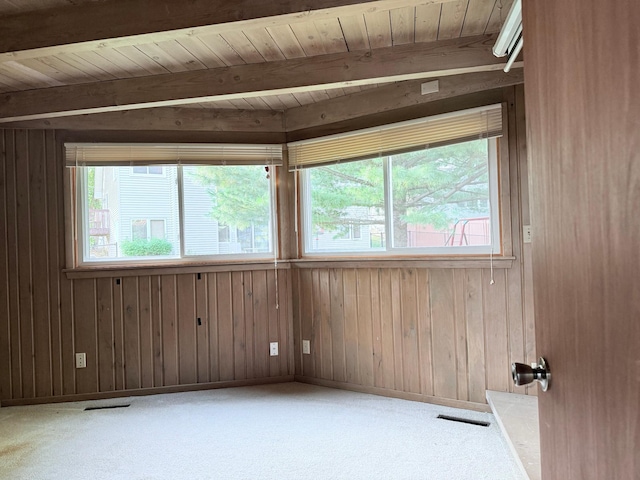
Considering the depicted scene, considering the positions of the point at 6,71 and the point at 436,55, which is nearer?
the point at 436,55

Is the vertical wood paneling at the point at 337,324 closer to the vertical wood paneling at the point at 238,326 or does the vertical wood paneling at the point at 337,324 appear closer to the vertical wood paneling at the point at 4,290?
the vertical wood paneling at the point at 238,326

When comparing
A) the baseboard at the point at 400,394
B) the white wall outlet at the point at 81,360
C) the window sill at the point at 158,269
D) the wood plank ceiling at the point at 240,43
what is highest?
the wood plank ceiling at the point at 240,43

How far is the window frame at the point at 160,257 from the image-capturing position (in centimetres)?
348

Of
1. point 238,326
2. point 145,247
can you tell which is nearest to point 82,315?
point 145,247

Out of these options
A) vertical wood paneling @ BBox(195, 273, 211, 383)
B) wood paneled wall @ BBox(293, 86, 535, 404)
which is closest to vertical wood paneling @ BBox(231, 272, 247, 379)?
vertical wood paneling @ BBox(195, 273, 211, 383)

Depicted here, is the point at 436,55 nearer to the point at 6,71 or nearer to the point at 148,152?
the point at 148,152

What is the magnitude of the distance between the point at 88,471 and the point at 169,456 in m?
0.40

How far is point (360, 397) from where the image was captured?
3.28 meters

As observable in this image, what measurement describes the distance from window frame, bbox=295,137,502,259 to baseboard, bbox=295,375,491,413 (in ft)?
3.31

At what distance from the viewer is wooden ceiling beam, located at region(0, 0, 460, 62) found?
1929mm

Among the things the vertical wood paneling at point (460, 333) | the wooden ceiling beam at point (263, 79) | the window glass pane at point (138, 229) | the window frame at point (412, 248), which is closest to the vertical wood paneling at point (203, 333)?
the window glass pane at point (138, 229)

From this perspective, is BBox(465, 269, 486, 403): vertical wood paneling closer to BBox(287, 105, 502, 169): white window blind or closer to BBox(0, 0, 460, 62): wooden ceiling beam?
BBox(287, 105, 502, 169): white window blind

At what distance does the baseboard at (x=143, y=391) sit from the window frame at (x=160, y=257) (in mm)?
1013

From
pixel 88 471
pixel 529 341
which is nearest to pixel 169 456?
pixel 88 471
